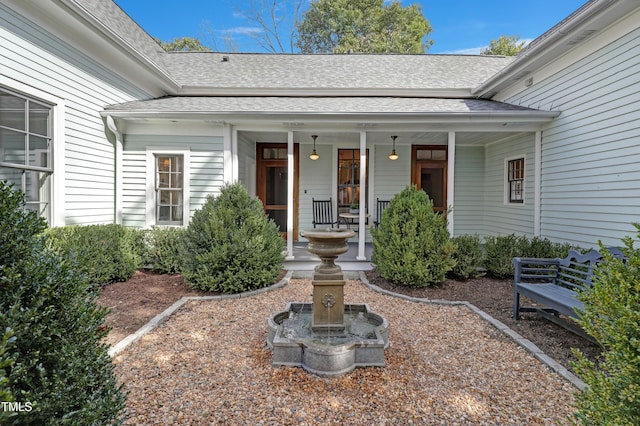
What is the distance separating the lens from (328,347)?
8.57ft

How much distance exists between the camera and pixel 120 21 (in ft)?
23.6

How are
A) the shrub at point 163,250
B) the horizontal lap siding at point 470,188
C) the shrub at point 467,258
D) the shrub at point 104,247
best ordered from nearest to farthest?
the shrub at point 104,247 → the shrub at point 467,258 → the shrub at point 163,250 → the horizontal lap siding at point 470,188

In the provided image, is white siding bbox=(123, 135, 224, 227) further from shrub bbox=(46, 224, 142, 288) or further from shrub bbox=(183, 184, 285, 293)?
shrub bbox=(183, 184, 285, 293)

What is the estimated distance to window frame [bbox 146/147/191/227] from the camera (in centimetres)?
630

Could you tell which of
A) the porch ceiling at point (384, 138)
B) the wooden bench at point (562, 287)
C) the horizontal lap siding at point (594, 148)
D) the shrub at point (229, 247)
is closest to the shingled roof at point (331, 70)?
the porch ceiling at point (384, 138)

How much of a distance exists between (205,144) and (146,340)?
4116 mm

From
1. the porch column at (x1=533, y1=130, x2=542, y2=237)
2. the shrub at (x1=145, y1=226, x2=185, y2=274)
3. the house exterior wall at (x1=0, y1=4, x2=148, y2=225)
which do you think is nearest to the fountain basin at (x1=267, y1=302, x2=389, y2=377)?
the shrub at (x1=145, y1=226, x2=185, y2=274)

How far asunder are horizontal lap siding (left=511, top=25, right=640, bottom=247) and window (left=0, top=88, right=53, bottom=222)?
307 inches

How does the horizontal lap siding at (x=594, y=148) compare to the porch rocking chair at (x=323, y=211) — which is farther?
the porch rocking chair at (x=323, y=211)

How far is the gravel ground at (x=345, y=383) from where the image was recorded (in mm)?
2123

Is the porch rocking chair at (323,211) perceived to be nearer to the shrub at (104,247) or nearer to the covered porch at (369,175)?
the covered porch at (369,175)

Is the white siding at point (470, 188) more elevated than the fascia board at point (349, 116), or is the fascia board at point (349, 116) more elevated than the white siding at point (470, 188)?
the fascia board at point (349, 116)

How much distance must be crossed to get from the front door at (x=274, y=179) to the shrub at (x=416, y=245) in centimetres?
374

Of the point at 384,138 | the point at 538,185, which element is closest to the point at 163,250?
the point at 384,138
